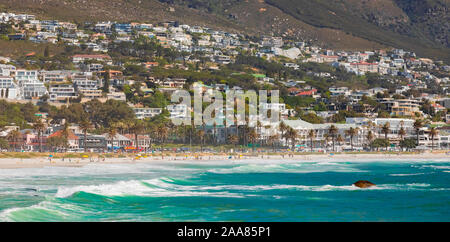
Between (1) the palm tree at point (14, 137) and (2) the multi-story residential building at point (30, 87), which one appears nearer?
(1) the palm tree at point (14, 137)

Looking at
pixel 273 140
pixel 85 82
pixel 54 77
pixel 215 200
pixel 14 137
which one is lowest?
pixel 215 200

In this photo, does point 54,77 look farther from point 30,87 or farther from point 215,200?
point 215,200

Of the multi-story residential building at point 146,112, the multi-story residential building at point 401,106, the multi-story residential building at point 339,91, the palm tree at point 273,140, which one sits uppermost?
the multi-story residential building at point 339,91

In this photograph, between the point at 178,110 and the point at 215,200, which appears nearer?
the point at 215,200

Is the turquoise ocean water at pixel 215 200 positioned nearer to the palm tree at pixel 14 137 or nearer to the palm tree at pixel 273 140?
the palm tree at pixel 14 137

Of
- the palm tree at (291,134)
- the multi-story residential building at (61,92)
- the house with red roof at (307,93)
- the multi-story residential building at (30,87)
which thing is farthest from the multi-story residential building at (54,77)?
the palm tree at (291,134)

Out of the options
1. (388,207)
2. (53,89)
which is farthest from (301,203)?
(53,89)

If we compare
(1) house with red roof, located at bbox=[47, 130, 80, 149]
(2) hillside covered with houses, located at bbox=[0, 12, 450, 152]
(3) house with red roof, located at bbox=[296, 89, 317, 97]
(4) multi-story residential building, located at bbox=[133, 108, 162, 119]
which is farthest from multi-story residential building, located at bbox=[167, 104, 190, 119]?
(3) house with red roof, located at bbox=[296, 89, 317, 97]

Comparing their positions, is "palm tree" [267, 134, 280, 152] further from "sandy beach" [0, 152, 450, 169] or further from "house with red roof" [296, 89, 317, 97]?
"house with red roof" [296, 89, 317, 97]

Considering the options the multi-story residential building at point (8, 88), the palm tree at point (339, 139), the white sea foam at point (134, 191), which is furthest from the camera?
the multi-story residential building at point (8, 88)
